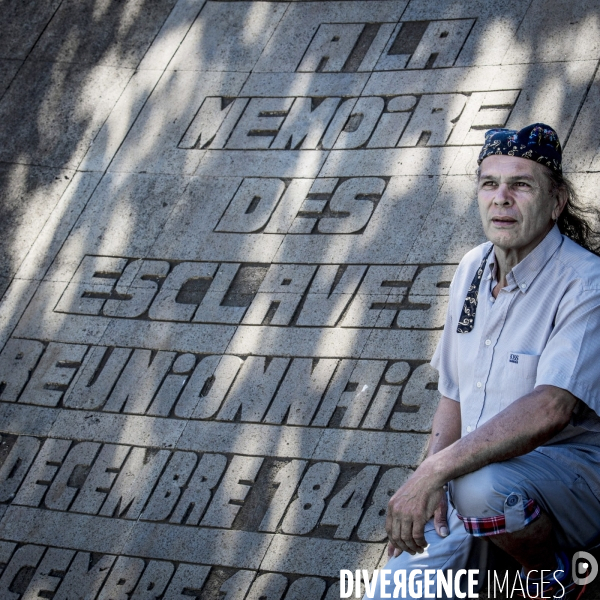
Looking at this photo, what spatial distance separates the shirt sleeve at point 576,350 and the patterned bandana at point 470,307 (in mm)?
388

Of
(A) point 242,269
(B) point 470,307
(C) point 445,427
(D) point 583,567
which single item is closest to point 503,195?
(B) point 470,307

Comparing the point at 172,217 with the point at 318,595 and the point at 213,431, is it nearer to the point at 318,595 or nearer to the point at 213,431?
the point at 213,431

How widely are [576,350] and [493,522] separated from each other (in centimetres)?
62

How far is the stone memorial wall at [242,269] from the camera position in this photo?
5.02m

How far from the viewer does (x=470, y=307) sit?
12.2 ft

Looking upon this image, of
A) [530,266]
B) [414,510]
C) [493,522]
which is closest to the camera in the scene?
[493,522]

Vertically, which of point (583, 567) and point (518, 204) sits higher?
point (518, 204)

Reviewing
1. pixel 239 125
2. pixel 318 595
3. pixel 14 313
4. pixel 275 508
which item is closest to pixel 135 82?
pixel 239 125

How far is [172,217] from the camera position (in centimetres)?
635

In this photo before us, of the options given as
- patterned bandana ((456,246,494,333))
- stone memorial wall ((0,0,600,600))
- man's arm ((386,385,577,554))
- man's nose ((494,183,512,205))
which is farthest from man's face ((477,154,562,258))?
stone memorial wall ((0,0,600,600))

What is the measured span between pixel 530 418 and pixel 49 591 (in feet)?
9.72

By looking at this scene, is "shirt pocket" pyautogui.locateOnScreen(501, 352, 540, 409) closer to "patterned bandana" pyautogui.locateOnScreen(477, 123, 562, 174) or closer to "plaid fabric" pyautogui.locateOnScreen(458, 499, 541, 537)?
"plaid fabric" pyautogui.locateOnScreen(458, 499, 541, 537)

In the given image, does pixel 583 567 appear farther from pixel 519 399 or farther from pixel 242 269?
pixel 242 269

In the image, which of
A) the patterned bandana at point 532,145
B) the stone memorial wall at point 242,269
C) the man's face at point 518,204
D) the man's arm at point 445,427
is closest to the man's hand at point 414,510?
the man's arm at point 445,427
